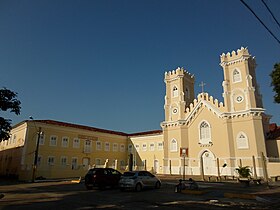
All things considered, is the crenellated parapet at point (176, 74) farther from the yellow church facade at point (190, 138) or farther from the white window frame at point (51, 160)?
the white window frame at point (51, 160)

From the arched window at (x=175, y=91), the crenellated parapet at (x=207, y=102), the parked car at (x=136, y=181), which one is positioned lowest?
the parked car at (x=136, y=181)

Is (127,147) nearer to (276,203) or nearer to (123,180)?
(123,180)

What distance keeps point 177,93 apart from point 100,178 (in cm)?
2697

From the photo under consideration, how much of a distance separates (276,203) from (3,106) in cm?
2015

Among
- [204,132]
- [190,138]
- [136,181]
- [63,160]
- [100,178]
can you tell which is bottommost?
[136,181]

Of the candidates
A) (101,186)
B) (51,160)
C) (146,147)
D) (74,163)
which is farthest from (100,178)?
(146,147)

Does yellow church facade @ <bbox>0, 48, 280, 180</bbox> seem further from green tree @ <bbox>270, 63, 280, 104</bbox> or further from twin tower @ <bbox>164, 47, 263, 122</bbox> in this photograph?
green tree @ <bbox>270, 63, 280, 104</bbox>

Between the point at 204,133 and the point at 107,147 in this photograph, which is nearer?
Result: the point at 204,133

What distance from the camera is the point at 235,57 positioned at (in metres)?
36.7

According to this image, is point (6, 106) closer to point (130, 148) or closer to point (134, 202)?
point (134, 202)

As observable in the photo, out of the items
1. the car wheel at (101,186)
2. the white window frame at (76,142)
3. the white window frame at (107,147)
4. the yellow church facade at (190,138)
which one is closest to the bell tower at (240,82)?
the yellow church facade at (190,138)

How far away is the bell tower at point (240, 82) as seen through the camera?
33.9 metres

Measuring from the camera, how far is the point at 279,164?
29328 millimetres

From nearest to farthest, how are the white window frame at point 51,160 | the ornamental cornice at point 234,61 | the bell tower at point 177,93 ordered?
the ornamental cornice at point 234,61
the white window frame at point 51,160
the bell tower at point 177,93
